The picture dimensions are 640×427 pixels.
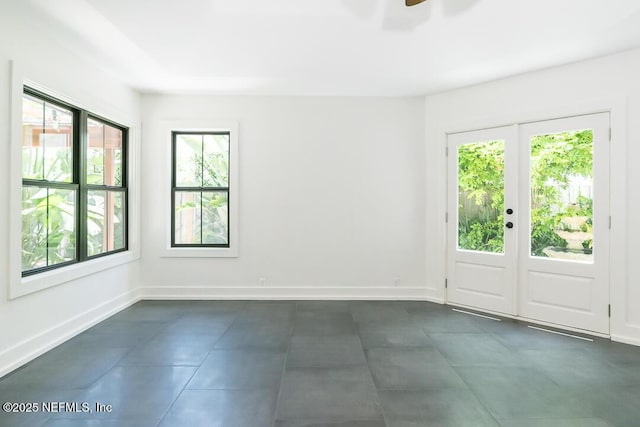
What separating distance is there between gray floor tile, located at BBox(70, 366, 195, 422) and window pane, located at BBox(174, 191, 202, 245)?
87.2 inches

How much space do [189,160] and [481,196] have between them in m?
3.81

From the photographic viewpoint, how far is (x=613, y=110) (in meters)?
3.27

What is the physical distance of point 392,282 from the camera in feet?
15.1

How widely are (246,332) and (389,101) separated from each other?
339 cm

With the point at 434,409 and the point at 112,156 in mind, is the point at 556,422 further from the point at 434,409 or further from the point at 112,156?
the point at 112,156

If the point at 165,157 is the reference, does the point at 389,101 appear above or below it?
above

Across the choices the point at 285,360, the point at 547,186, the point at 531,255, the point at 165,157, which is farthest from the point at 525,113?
the point at 165,157

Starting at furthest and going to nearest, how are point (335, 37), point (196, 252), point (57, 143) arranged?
1. point (196, 252)
2. point (57, 143)
3. point (335, 37)

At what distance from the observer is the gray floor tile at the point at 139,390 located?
208 centimetres

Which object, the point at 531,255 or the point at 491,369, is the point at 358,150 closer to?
the point at 531,255

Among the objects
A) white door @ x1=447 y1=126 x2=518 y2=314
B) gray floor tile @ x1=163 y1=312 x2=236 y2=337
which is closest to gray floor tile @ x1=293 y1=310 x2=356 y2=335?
gray floor tile @ x1=163 y1=312 x2=236 y2=337

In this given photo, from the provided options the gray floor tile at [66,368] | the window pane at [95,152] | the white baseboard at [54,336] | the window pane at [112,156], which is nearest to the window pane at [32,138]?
the window pane at [95,152]

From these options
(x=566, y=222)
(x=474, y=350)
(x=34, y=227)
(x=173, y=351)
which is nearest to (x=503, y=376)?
(x=474, y=350)

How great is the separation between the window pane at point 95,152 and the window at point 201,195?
921 millimetres
